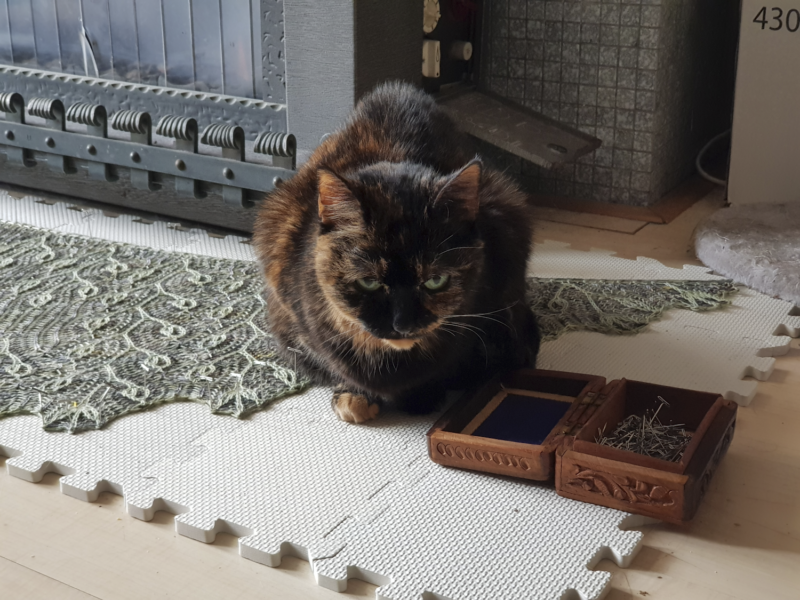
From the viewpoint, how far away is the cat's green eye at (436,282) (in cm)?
122

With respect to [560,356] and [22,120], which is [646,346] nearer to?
[560,356]

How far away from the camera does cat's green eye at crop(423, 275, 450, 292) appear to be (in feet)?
4.01

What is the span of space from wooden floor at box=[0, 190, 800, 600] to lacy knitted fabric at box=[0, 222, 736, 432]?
25 centimetres

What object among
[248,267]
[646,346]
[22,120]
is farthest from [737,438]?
[22,120]

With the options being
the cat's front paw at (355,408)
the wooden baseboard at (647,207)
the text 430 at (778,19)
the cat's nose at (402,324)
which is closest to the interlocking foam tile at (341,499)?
the cat's front paw at (355,408)

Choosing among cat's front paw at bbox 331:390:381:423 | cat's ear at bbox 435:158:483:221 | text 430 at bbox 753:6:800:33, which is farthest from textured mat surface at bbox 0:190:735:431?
text 430 at bbox 753:6:800:33

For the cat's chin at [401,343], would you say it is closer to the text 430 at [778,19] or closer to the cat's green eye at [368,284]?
the cat's green eye at [368,284]

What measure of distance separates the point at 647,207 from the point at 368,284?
62.7 inches

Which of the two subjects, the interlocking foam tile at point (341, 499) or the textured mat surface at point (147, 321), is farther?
the textured mat surface at point (147, 321)

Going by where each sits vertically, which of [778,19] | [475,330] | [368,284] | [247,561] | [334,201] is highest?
[778,19]

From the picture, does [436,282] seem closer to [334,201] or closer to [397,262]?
[397,262]

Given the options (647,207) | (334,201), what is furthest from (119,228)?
(647,207)

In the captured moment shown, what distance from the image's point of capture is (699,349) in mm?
1678

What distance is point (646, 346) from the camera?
170 cm
